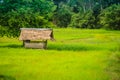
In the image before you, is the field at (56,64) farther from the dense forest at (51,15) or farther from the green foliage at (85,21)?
the green foliage at (85,21)

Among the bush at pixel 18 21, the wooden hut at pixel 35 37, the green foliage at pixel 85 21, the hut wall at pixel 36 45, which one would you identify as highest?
the bush at pixel 18 21

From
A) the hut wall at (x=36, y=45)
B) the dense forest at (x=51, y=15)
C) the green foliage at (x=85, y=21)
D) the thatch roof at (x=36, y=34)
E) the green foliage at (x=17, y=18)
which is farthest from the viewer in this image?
the green foliage at (x=85, y=21)

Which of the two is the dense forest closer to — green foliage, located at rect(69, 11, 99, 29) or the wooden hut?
green foliage, located at rect(69, 11, 99, 29)

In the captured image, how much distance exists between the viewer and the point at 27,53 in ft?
85.1

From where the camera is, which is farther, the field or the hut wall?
the hut wall

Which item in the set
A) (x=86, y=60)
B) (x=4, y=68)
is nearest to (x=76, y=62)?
(x=86, y=60)

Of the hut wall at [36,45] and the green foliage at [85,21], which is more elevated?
the hut wall at [36,45]

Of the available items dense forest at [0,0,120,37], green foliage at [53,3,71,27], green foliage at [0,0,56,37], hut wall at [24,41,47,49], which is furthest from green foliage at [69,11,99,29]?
hut wall at [24,41,47,49]

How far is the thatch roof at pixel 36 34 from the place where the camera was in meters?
29.5

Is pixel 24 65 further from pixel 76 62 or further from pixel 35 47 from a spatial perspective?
pixel 35 47

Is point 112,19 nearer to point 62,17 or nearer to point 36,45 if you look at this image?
point 62,17

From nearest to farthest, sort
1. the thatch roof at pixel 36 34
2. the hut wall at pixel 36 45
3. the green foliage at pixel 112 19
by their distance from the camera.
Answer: the hut wall at pixel 36 45, the thatch roof at pixel 36 34, the green foliage at pixel 112 19

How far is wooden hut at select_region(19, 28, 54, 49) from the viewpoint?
2925 centimetres

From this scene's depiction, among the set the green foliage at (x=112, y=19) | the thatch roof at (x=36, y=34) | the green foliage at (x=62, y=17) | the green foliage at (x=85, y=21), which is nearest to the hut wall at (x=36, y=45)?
the thatch roof at (x=36, y=34)
